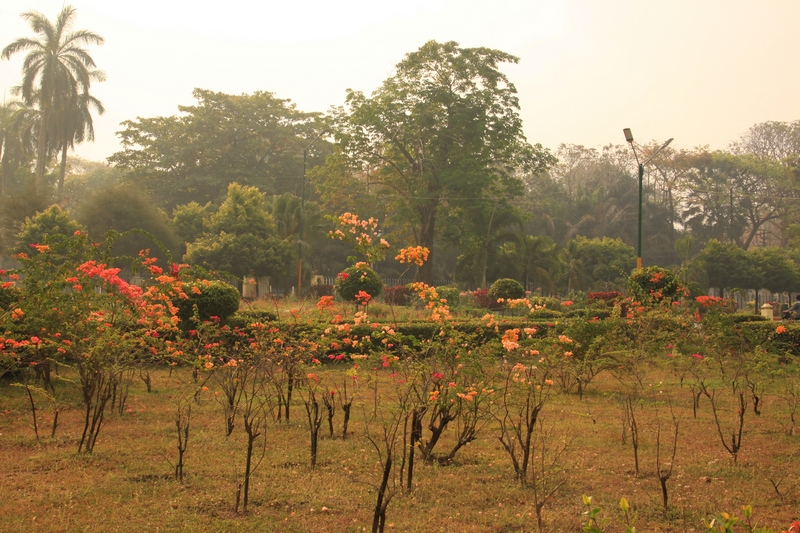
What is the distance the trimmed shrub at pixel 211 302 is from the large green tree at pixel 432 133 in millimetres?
18335

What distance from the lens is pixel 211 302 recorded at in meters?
12.9

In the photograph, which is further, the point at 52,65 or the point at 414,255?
the point at 52,65

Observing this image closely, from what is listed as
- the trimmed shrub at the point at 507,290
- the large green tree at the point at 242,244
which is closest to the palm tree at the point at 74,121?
the large green tree at the point at 242,244

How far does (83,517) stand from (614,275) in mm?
34305

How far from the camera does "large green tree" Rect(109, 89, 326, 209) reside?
40906 mm

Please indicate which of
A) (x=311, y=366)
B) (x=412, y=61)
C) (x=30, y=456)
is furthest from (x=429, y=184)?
(x=30, y=456)

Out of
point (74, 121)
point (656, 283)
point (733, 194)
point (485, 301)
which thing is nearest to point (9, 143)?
point (74, 121)

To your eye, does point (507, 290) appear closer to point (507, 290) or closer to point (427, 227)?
point (507, 290)

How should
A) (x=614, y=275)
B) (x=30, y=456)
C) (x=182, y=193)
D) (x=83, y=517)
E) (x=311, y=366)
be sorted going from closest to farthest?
(x=83, y=517), (x=30, y=456), (x=311, y=366), (x=614, y=275), (x=182, y=193)

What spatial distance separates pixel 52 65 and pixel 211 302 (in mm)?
34046

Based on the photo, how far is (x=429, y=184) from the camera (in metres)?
31.9

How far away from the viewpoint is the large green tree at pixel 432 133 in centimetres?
3142

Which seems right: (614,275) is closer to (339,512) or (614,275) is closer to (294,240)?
(294,240)

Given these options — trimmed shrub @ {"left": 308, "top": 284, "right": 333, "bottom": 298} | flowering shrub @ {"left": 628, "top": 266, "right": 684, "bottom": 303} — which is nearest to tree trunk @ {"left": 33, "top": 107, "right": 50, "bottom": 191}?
trimmed shrub @ {"left": 308, "top": 284, "right": 333, "bottom": 298}
